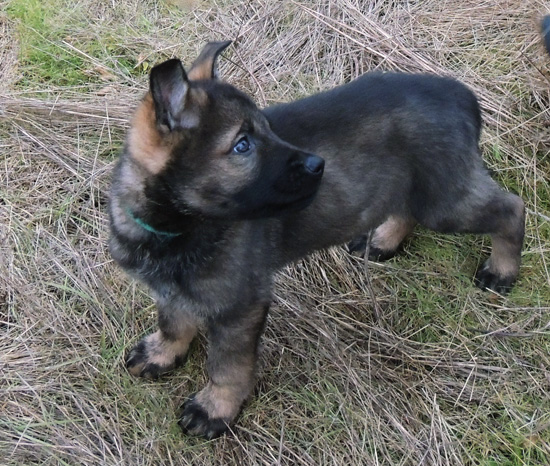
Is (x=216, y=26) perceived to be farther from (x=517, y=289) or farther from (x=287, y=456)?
(x=287, y=456)

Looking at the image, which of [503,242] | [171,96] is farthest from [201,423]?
[503,242]

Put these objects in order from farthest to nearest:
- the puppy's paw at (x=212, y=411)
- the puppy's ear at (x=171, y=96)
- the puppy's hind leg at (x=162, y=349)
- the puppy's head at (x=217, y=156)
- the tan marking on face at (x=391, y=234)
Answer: the tan marking on face at (x=391, y=234) < the puppy's hind leg at (x=162, y=349) < the puppy's paw at (x=212, y=411) < the puppy's head at (x=217, y=156) < the puppy's ear at (x=171, y=96)

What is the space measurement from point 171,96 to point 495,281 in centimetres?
246

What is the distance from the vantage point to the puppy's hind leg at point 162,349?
3.65 meters

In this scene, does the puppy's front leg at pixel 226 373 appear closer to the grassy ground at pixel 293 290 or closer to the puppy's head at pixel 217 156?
the grassy ground at pixel 293 290

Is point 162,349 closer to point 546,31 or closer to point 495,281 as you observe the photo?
point 495,281

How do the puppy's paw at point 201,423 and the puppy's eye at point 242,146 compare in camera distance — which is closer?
the puppy's eye at point 242,146

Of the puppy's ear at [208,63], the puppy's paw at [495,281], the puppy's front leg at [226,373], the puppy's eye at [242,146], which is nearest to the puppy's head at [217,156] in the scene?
the puppy's eye at [242,146]

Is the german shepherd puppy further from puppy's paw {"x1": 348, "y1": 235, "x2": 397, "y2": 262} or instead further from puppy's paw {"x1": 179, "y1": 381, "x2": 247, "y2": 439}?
puppy's paw {"x1": 348, "y1": 235, "x2": 397, "y2": 262}

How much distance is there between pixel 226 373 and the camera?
3.41m

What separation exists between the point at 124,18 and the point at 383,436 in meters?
4.05

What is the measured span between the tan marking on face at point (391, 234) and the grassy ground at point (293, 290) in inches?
5.5

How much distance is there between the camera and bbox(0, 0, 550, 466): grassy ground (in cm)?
354

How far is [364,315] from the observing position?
412cm
